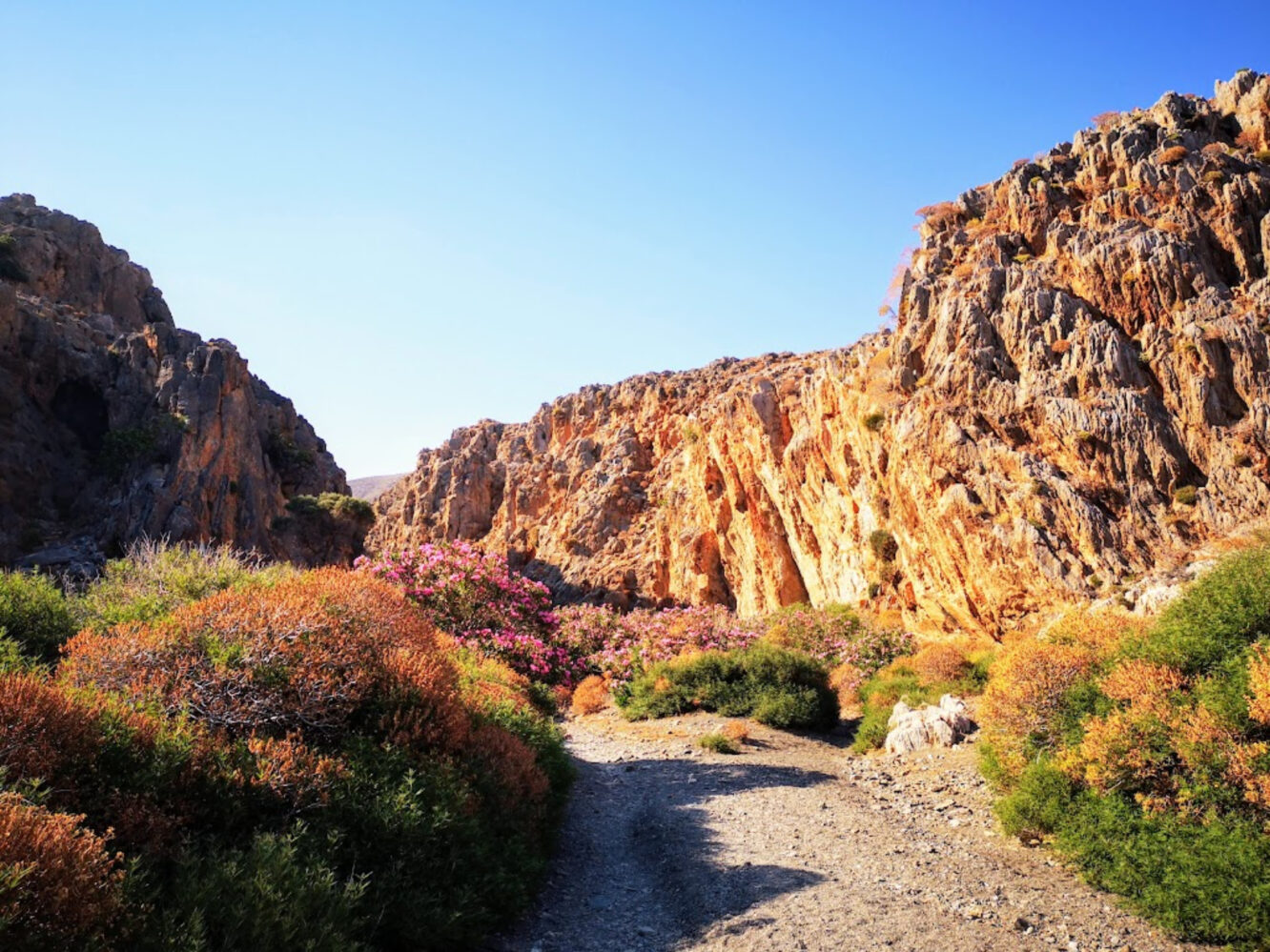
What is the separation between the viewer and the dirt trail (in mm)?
6570

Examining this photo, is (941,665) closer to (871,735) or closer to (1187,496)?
(871,735)

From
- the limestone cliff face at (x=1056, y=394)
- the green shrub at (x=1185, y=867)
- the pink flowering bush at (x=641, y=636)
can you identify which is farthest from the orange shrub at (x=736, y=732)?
the green shrub at (x=1185, y=867)

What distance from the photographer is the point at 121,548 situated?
121 feet

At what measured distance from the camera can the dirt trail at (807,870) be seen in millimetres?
6570

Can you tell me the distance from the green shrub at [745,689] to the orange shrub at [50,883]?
14186 millimetres

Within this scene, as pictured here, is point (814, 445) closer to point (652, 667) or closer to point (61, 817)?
point (652, 667)

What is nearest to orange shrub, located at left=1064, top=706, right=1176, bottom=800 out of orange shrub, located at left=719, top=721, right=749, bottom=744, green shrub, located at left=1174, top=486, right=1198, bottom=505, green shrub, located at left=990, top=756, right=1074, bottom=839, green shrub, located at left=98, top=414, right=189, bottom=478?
green shrub, located at left=990, top=756, right=1074, bottom=839

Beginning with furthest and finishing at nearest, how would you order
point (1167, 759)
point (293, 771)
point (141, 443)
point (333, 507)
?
1. point (333, 507)
2. point (141, 443)
3. point (1167, 759)
4. point (293, 771)

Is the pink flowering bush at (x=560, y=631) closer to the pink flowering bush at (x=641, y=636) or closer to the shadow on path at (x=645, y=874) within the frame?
the pink flowering bush at (x=641, y=636)

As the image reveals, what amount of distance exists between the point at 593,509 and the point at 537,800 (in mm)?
39771

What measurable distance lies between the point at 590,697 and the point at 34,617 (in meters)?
13.5

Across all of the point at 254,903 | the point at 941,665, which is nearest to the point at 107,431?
the point at 941,665

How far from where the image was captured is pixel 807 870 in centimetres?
821

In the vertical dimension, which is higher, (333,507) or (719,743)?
(333,507)
